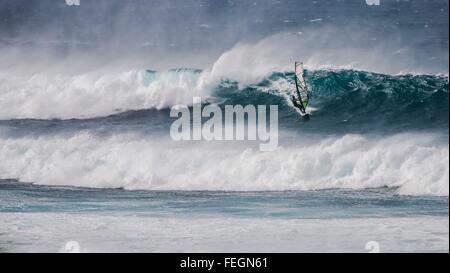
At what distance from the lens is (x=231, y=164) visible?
26.9 feet

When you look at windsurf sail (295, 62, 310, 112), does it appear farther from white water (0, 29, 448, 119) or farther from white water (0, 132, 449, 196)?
white water (0, 132, 449, 196)

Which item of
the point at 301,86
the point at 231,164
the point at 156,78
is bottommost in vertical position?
the point at 231,164

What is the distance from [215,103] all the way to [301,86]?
97 cm

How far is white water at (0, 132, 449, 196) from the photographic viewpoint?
8055mm

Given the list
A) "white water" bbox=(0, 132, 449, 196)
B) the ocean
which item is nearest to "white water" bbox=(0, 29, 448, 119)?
the ocean

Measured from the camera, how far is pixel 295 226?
7344mm

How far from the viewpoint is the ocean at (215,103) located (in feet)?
26.4

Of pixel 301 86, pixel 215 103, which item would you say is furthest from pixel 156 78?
pixel 301 86

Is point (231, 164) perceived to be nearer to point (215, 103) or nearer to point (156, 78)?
point (215, 103)

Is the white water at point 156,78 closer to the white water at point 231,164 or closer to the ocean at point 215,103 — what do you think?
the ocean at point 215,103

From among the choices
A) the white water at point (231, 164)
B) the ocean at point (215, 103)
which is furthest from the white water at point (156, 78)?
the white water at point (231, 164)

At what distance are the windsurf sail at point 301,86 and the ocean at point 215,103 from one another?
0.07m
